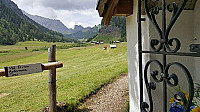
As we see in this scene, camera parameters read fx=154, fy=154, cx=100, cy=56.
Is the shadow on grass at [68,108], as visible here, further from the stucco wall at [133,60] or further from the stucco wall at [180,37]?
the stucco wall at [180,37]

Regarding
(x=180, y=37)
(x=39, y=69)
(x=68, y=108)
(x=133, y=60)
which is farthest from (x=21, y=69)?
(x=180, y=37)

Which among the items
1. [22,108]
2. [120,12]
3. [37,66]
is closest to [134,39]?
[120,12]

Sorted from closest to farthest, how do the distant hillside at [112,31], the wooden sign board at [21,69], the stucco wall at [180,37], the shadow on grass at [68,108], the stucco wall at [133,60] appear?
the stucco wall at [180,37] → the stucco wall at [133,60] → the wooden sign board at [21,69] → the shadow on grass at [68,108] → the distant hillside at [112,31]

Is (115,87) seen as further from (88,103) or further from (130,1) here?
(130,1)

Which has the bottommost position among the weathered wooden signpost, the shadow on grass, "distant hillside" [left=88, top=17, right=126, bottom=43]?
the shadow on grass

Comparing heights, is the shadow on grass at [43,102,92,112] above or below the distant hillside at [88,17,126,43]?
below

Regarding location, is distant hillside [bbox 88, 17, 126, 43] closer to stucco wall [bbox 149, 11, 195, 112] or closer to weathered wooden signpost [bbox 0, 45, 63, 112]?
weathered wooden signpost [bbox 0, 45, 63, 112]

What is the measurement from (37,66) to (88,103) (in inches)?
78.1

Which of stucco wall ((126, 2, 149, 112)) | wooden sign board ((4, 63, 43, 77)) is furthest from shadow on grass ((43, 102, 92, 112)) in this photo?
stucco wall ((126, 2, 149, 112))

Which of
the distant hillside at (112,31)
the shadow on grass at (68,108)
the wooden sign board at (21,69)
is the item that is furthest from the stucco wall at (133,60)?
the distant hillside at (112,31)

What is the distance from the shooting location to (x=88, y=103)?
4312 mm

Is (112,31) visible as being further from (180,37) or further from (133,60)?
(180,37)

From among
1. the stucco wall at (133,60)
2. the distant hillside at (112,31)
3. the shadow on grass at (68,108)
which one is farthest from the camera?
the distant hillside at (112,31)

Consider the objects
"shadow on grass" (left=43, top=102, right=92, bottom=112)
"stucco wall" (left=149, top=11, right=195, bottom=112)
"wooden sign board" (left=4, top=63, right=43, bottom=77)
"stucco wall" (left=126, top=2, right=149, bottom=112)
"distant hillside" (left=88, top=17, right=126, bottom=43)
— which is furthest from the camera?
"distant hillside" (left=88, top=17, right=126, bottom=43)
